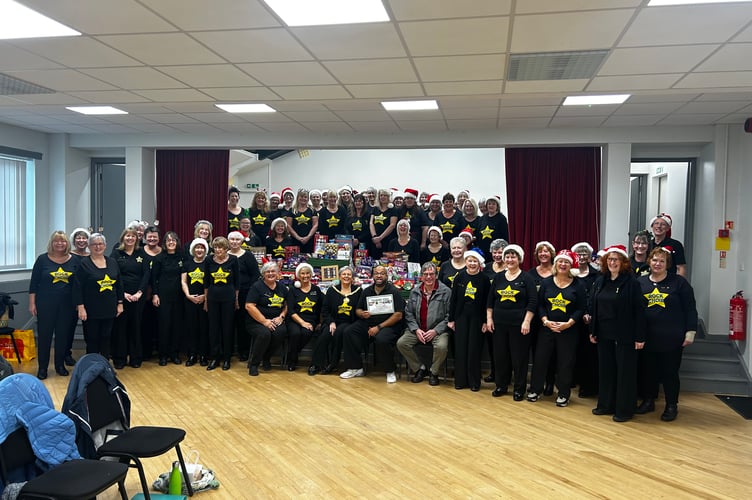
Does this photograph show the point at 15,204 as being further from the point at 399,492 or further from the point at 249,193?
the point at 399,492

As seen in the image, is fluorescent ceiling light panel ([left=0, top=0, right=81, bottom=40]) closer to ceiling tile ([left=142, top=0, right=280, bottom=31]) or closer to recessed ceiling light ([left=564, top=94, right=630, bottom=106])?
ceiling tile ([left=142, top=0, right=280, bottom=31])

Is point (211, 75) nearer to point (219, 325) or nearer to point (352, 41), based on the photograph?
point (352, 41)

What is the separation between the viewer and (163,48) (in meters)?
3.90

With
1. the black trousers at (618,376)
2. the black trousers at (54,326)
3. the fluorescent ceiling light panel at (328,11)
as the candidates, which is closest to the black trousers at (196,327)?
the black trousers at (54,326)

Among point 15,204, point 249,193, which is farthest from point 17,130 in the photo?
point 249,193

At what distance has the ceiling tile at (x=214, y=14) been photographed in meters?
3.09

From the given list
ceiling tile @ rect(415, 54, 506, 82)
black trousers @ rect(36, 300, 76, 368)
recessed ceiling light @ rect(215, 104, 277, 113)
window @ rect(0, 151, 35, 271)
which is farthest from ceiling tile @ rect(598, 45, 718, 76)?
window @ rect(0, 151, 35, 271)

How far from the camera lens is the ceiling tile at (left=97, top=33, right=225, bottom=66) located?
12.1 feet

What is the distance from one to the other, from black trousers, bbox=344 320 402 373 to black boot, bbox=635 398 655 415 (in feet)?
7.84

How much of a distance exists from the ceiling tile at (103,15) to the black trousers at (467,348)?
368cm

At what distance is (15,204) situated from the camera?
25.4ft

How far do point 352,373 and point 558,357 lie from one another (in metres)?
2.15

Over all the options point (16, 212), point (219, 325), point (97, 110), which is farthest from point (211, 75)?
point (16, 212)

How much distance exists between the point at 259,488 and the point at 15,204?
6767 mm
